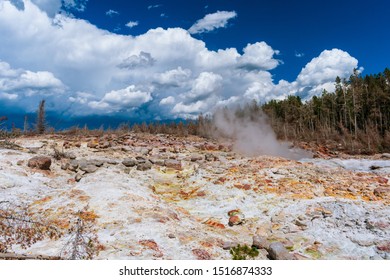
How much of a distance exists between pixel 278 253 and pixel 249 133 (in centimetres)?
2025

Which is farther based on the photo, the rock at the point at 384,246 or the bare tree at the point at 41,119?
the bare tree at the point at 41,119

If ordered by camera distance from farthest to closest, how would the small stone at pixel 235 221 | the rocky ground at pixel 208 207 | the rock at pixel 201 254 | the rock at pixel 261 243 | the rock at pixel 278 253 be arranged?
the small stone at pixel 235 221, the rock at pixel 261 243, the rocky ground at pixel 208 207, the rock at pixel 278 253, the rock at pixel 201 254

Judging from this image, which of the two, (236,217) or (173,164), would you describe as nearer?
(236,217)

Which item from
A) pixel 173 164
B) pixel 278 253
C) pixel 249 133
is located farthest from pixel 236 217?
pixel 249 133

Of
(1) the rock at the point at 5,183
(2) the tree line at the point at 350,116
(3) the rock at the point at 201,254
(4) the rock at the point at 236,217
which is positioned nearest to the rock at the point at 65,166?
(1) the rock at the point at 5,183

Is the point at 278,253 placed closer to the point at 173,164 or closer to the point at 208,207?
the point at 208,207

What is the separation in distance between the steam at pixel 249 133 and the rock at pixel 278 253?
15.4 metres

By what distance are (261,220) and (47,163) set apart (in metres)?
7.92

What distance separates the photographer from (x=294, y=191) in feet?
31.1

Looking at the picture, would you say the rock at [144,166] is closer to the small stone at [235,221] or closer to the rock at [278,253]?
the small stone at [235,221]

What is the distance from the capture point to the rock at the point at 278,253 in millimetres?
5273

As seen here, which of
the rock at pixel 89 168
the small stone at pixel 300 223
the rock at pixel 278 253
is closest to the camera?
the rock at pixel 278 253

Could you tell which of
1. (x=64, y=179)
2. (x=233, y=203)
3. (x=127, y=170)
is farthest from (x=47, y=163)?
(x=233, y=203)

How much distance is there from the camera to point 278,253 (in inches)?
211
